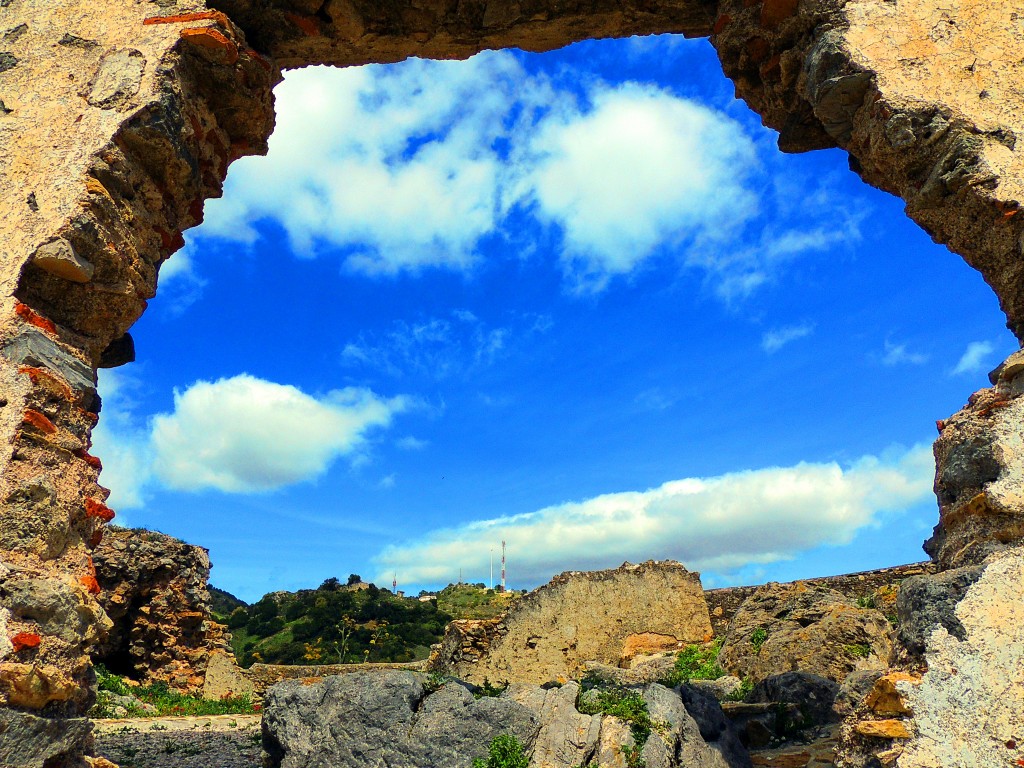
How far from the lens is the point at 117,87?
335 centimetres

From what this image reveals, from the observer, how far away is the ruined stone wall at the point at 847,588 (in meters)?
11.6

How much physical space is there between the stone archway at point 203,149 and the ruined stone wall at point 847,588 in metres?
9.50

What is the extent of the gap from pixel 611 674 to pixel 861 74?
8684 millimetres

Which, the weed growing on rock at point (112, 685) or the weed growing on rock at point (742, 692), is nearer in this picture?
the weed growing on rock at point (742, 692)

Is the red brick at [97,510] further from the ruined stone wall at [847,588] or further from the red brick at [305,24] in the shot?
the ruined stone wall at [847,588]

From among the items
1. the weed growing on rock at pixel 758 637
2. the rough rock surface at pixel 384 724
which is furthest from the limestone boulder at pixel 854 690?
the weed growing on rock at pixel 758 637

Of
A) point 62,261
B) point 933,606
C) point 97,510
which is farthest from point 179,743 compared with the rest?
point 933,606

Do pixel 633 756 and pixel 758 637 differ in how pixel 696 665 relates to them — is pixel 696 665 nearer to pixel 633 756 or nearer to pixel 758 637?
pixel 758 637

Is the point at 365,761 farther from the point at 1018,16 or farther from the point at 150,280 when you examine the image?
the point at 1018,16

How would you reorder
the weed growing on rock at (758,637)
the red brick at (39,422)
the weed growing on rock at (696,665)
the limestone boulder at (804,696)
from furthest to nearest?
the weed growing on rock at (696,665)
the weed growing on rock at (758,637)
the limestone boulder at (804,696)
the red brick at (39,422)

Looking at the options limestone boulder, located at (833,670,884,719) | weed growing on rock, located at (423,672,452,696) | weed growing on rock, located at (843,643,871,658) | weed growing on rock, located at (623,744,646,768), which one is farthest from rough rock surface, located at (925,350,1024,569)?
weed growing on rock, located at (843,643,871,658)

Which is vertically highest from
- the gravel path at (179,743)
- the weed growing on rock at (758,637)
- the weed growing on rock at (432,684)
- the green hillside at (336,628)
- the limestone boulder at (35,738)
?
the green hillside at (336,628)

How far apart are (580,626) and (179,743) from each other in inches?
266

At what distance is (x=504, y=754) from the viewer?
3.73m
